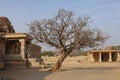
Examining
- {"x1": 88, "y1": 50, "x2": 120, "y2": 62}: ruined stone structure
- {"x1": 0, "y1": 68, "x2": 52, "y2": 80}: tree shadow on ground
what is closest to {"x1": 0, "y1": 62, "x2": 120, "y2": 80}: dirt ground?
{"x1": 0, "y1": 68, "x2": 52, "y2": 80}: tree shadow on ground

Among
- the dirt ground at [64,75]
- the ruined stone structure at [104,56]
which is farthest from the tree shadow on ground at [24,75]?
the ruined stone structure at [104,56]

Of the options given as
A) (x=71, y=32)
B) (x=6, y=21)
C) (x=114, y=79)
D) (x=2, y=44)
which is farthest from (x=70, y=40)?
(x=6, y=21)

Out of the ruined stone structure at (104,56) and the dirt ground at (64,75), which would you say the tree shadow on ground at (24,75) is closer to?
the dirt ground at (64,75)

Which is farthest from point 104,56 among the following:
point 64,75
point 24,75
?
point 24,75

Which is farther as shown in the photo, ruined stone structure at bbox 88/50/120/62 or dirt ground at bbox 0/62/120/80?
ruined stone structure at bbox 88/50/120/62

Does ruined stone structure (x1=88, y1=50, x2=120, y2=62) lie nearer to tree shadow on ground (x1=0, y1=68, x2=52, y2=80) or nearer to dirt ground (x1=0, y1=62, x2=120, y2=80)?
dirt ground (x1=0, y1=62, x2=120, y2=80)

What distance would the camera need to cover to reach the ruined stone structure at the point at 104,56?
62.7m

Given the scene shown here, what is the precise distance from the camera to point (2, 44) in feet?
112

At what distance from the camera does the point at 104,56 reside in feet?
219

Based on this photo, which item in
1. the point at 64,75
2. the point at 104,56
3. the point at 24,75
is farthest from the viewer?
the point at 104,56

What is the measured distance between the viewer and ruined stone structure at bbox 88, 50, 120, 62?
206 ft

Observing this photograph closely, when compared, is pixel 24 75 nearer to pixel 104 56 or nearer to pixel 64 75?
pixel 64 75

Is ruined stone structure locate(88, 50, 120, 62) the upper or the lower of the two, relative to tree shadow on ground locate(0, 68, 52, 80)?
upper

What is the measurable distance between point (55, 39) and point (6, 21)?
47.7 feet
